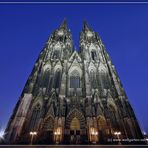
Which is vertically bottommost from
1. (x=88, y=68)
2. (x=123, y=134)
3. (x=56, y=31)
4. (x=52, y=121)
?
(x=123, y=134)

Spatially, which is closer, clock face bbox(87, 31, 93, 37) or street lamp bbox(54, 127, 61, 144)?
street lamp bbox(54, 127, 61, 144)

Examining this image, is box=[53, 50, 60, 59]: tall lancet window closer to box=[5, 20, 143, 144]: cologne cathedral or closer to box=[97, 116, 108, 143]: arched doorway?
box=[5, 20, 143, 144]: cologne cathedral

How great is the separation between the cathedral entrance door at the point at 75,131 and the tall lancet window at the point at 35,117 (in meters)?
4.53

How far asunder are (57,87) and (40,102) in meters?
3.66

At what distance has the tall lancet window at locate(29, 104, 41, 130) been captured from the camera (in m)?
19.8

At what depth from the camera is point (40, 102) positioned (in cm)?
2220

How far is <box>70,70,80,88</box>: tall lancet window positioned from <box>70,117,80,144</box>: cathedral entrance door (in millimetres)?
5760

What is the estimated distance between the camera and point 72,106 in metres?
21.6

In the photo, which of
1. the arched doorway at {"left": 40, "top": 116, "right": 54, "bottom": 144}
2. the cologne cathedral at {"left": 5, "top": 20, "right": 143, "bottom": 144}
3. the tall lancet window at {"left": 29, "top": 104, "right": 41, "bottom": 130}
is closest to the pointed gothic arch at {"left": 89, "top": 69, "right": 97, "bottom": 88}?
the cologne cathedral at {"left": 5, "top": 20, "right": 143, "bottom": 144}

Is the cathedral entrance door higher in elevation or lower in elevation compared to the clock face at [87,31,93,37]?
lower

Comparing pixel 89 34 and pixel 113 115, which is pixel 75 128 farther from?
pixel 89 34

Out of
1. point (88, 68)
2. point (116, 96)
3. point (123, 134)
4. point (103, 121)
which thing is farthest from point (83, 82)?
point (123, 134)

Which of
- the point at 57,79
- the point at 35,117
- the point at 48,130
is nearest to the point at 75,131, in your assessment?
the point at 48,130

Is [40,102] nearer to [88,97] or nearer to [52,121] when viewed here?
[52,121]
